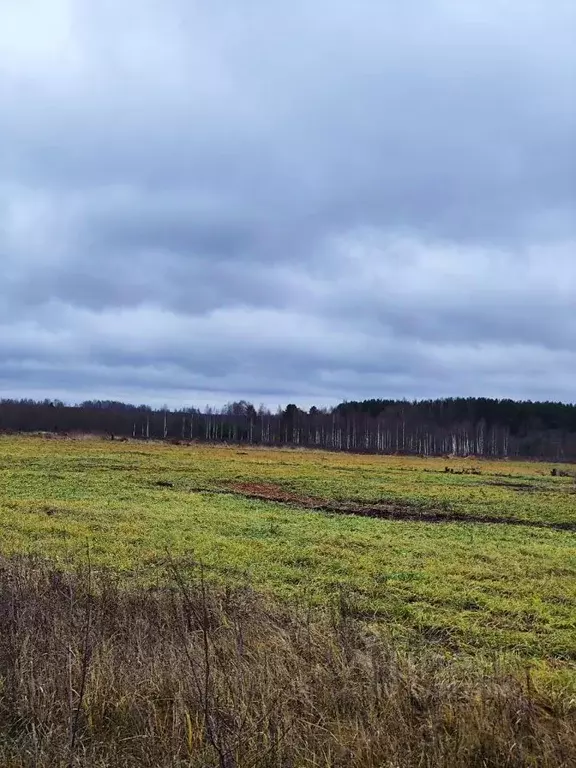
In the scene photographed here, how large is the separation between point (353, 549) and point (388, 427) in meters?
114

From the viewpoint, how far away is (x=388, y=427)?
128m

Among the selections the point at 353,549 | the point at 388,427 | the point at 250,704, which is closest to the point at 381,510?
the point at 353,549

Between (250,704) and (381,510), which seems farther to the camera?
(381,510)

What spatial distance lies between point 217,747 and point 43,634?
103 inches

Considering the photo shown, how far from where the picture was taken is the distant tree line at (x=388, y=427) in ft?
389

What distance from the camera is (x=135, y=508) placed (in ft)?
71.7

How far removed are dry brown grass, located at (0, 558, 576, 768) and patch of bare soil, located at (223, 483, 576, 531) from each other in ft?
60.3

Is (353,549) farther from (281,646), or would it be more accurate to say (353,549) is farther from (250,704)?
(250,704)

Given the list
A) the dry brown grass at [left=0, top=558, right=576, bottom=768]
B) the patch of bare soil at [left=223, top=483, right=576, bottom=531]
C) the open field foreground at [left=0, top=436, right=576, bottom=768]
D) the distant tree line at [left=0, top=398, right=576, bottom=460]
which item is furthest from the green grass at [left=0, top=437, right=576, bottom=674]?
the distant tree line at [left=0, top=398, right=576, bottom=460]

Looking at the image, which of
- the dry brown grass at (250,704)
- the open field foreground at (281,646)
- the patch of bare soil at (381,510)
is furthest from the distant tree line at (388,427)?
the dry brown grass at (250,704)

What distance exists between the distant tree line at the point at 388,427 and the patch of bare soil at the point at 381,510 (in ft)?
256

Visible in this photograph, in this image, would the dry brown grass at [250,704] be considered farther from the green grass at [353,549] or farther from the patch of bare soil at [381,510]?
the patch of bare soil at [381,510]

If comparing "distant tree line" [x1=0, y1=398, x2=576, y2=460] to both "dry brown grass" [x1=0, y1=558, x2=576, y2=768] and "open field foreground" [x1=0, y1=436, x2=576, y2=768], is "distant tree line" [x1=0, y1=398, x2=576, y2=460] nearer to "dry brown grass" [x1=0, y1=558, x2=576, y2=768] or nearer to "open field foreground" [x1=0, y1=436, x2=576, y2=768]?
"open field foreground" [x1=0, y1=436, x2=576, y2=768]

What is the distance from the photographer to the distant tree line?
119 m
